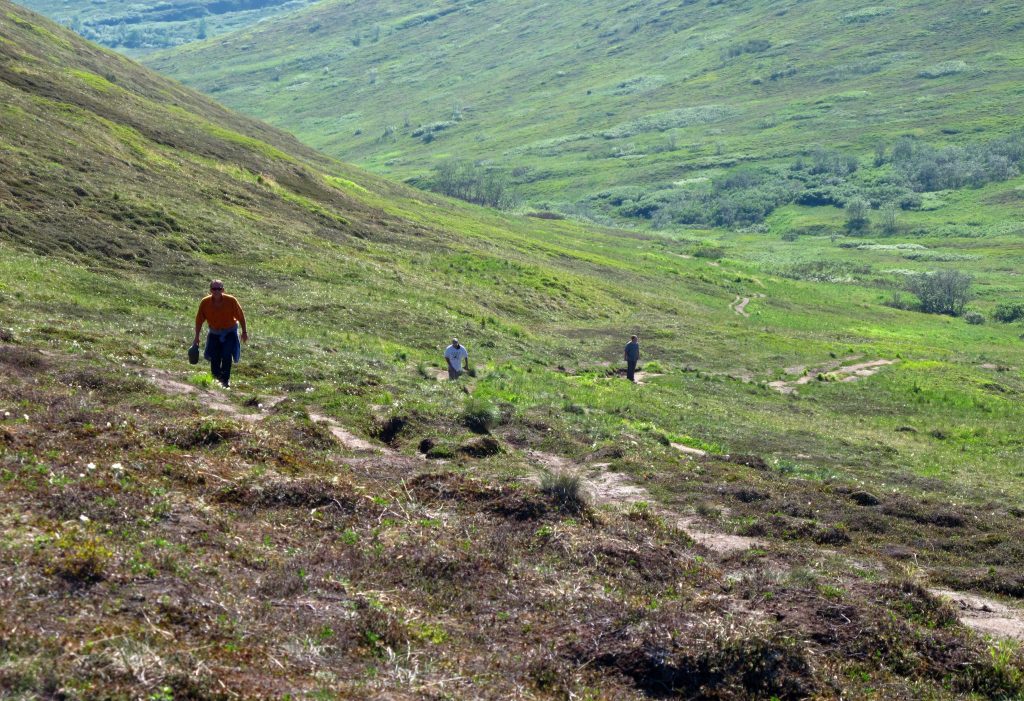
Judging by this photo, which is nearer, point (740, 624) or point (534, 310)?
point (740, 624)

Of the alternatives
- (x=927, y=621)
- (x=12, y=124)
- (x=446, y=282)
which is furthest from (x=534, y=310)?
(x=927, y=621)

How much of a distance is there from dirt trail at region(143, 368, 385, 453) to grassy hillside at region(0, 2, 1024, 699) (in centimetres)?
16

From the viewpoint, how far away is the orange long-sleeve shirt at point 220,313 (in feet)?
63.9

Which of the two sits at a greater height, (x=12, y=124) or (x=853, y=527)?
(x=12, y=124)

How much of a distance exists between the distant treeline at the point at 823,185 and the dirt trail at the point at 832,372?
4722 inches

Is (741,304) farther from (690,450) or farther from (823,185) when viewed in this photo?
(823,185)

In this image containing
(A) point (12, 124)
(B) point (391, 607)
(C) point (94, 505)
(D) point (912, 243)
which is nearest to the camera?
(B) point (391, 607)

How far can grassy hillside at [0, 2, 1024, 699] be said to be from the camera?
863 centimetres

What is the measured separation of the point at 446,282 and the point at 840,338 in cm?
2862

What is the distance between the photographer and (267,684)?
7504 millimetres

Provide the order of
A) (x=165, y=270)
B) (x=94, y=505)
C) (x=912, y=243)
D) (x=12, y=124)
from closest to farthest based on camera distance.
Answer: (x=94, y=505) < (x=165, y=270) < (x=12, y=124) < (x=912, y=243)

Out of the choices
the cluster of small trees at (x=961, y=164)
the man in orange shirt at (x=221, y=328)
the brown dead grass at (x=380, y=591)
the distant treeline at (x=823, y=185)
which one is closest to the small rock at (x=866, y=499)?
the brown dead grass at (x=380, y=591)

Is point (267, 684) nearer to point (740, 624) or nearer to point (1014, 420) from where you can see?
point (740, 624)

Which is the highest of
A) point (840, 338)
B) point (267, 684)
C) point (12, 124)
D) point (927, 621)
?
point (12, 124)
